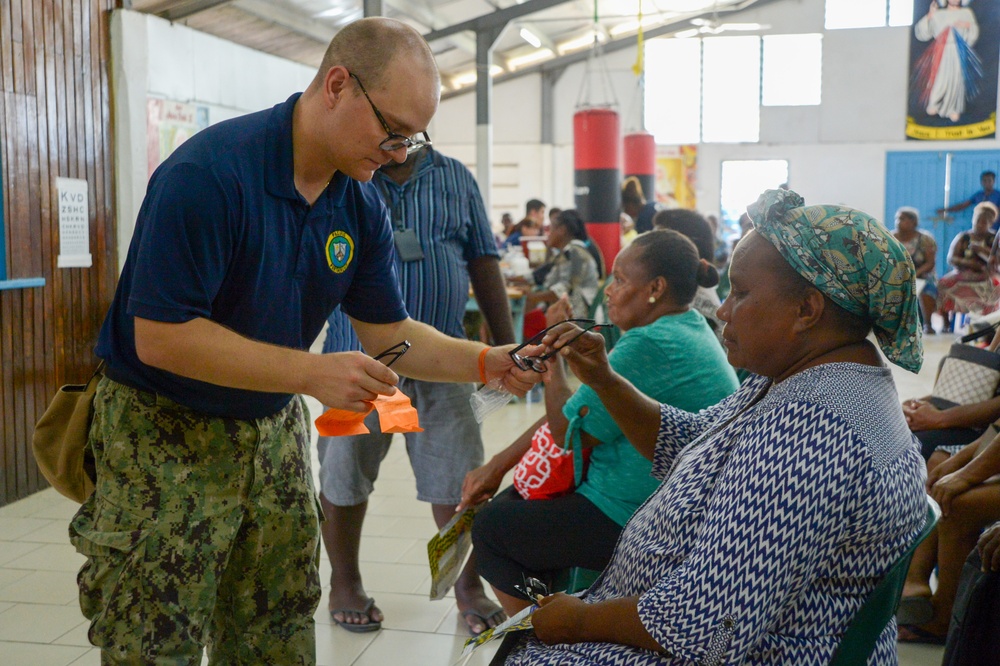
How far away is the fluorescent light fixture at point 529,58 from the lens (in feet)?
52.0

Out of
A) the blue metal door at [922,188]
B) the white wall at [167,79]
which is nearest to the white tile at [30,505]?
the white wall at [167,79]

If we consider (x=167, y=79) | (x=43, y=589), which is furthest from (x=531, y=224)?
(x=43, y=589)

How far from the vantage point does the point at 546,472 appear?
2.30m

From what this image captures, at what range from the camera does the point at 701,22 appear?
13.2 metres

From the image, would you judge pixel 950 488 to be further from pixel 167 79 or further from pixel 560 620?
pixel 167 79

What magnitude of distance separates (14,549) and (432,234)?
221 centimetres

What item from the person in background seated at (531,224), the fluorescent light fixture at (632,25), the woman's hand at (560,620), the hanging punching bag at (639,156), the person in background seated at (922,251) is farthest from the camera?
the fluorescent light fixture at (632,25)

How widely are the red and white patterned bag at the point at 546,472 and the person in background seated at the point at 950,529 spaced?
1048 mm

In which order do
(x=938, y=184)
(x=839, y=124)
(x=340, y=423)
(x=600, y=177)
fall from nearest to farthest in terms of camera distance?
(x=340, y=423) → (x=600, y=177) → (x=938, y=184) → (x=839, y=124)

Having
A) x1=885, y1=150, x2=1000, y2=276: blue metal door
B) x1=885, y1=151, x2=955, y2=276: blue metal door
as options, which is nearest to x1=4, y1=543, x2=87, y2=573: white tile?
x1=885, y1=151, x2=955, y2=276: blue metal door

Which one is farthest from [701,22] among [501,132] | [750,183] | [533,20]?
[501,132]

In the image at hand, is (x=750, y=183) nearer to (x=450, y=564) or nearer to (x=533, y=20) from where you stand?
(x=533, y=20)

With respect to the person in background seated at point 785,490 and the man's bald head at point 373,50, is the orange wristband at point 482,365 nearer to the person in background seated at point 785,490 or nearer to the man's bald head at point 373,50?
the person in background seated at point 785,490

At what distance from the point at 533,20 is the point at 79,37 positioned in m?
8.83
